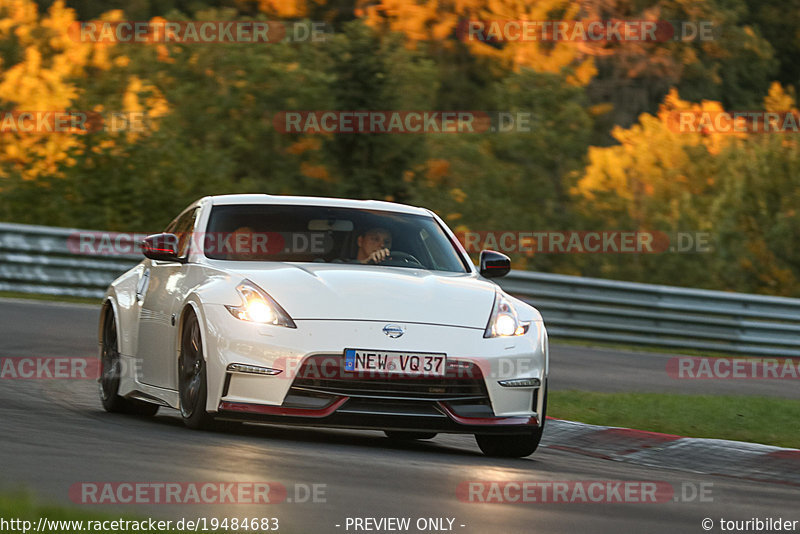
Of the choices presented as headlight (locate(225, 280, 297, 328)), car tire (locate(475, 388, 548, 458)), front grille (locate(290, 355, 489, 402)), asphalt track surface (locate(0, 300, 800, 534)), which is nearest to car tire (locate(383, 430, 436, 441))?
asphalt track surface (locate(0, 300, 800, 534))

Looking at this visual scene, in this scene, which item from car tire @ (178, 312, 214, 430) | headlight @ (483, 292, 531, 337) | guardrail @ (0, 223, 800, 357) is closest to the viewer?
car tire @ (178, 312, 214, 430)

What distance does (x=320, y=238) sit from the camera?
9.35 m

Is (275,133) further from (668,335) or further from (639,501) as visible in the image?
(639,501)

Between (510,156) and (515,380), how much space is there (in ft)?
97.9

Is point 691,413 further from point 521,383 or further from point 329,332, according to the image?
point 329,332

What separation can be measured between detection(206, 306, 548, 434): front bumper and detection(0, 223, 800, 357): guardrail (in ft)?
39.5

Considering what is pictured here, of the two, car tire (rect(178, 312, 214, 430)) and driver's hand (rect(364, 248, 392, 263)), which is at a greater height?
driver's hand (rect(364, 248, 392, 263))

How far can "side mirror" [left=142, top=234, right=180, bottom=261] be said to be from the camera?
920 cm

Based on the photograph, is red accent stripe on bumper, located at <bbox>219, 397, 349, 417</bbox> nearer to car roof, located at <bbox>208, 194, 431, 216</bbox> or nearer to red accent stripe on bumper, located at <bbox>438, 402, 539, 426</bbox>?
red accent stripe on bumper, located at <bbox>438, 402, 539, 426</bbox>

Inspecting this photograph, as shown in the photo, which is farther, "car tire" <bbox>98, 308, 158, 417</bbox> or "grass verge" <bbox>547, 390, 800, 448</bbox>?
"grass verge" <bbox>547, 390, 800, 448</bbox>

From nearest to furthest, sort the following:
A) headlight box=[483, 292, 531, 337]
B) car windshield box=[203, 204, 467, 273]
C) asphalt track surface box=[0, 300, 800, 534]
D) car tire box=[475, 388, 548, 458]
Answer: asphalt track surface box=[0, 300, 800, 534], headlight box=[483, 292, 531, 337], car tire box=[475, 388, 548, 458], car windshield box=[203, 204, 467, 273]

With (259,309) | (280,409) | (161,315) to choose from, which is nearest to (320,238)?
(161,315)

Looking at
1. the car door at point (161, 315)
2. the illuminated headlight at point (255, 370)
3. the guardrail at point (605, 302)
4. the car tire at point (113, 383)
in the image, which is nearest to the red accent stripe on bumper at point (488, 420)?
the illuminated headlight at point (255, 370)

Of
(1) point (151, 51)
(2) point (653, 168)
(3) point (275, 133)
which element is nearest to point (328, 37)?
(3) point (275, 133)
